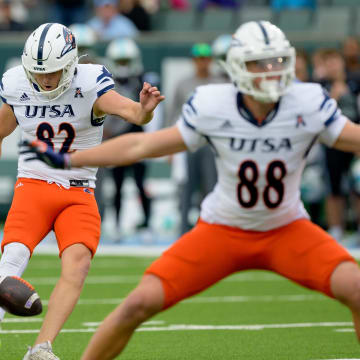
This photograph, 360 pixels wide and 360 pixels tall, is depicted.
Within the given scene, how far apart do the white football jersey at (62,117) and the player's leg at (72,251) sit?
145mm

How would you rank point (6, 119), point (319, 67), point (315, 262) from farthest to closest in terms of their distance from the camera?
1. point (319, 67)
2. point (6, 119)
3. point (315, 262)

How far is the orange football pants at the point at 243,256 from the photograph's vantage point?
4.47 metres

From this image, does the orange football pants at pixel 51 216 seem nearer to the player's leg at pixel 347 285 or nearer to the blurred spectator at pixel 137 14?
the player's leg at pixel 347 285

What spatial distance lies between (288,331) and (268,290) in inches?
78.3

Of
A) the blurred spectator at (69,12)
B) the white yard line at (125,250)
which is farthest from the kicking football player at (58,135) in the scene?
the blurred spectator at (69,12)

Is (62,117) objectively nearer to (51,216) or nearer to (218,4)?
(51,216)

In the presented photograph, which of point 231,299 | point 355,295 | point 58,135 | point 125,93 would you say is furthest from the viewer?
point 125,93

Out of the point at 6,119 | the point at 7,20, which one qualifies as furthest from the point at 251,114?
the point at 7,20

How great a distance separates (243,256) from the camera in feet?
15.0

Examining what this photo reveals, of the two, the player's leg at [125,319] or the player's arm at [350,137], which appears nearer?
the player's leg at [125,319]

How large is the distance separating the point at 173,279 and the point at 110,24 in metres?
9.68

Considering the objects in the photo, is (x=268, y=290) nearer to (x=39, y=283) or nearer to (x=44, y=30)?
(x=39, y=283)

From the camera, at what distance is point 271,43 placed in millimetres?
4617

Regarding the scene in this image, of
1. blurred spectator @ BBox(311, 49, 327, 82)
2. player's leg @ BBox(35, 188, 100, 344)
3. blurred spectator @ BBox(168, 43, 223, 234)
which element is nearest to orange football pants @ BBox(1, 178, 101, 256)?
player's leg @ BBox(35, 188, 100, 344)
